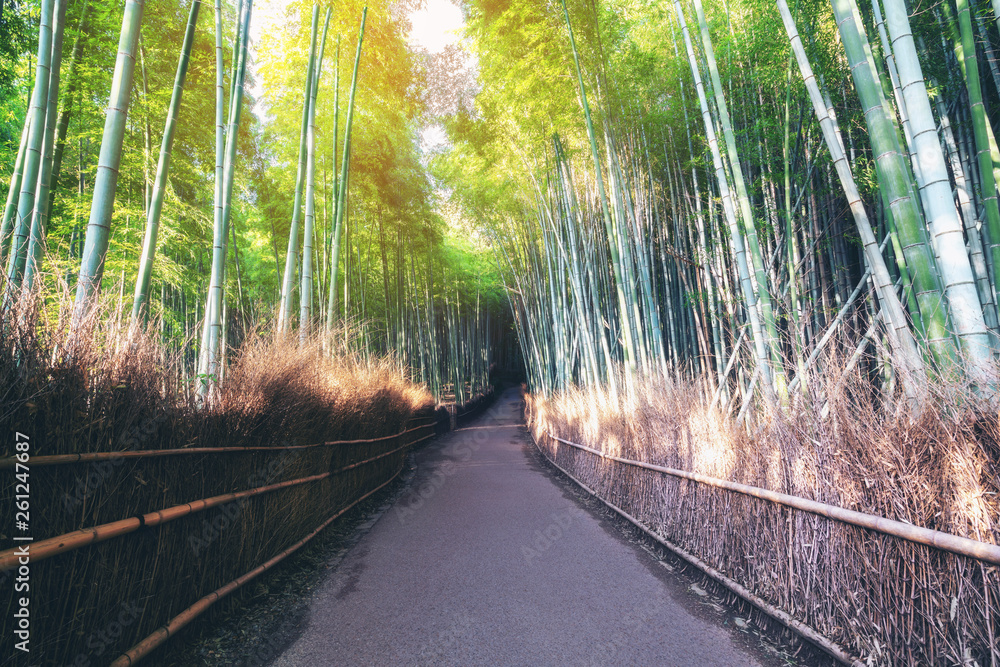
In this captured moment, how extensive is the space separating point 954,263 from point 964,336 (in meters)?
0.26

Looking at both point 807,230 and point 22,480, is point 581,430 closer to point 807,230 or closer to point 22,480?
point 807,230

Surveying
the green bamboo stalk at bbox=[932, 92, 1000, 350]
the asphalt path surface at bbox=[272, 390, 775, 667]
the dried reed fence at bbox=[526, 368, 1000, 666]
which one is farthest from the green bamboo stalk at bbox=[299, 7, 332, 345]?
the green bamboo stalk at bbox=[932, 92, 1000, 350]

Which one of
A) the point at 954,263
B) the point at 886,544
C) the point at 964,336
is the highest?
the point at 954,263

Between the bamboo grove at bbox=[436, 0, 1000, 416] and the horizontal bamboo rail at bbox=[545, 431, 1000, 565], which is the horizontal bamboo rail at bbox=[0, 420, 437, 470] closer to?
the horizontal bamboo rail at bbox=[545, 431, 1000, 565]

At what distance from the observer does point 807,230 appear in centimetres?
466

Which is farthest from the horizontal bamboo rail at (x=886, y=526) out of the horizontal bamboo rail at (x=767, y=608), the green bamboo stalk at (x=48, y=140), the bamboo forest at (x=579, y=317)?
the green bamboo stalk at (x=48, y=140)

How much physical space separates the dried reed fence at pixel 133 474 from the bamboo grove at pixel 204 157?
0.16m

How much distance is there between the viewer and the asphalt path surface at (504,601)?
6.21 ft

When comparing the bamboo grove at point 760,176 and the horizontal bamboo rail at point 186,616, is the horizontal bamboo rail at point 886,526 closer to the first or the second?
the bamboo grove at point 760,176

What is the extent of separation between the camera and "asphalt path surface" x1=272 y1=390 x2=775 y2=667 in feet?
6.21

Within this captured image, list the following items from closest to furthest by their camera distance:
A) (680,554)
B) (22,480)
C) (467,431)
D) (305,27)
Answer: (22,480), (680,554), (305,27), (467,431)

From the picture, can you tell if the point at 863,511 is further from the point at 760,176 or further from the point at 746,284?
the point at 760,176

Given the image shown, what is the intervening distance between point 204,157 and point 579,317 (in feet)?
17.5

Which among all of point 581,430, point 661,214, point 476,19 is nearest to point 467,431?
point 581,430
